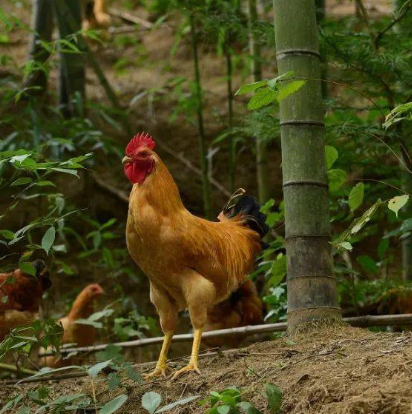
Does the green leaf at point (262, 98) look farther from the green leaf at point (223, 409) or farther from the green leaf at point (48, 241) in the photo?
the green leaf at point (223, 409)

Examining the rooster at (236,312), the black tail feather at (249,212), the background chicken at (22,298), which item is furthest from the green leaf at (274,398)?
the rooster at (236,312)

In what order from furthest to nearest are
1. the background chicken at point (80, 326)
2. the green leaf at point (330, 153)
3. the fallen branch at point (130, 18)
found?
the fallen branch at point (130, 18) → the background chicken at point (80, 326) → the green leaf at point (330, 153)

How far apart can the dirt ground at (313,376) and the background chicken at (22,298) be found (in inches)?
44.6

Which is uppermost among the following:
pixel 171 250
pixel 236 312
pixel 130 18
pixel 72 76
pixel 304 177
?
pixel 130 18

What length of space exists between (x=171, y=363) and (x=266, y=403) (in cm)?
126

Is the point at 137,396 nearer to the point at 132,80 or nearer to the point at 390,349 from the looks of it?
the point at 390,349

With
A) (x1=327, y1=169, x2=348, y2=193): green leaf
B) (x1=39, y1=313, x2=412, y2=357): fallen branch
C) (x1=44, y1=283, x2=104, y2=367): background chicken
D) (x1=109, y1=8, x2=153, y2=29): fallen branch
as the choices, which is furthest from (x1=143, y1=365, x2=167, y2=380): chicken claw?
(x1=109, y1=8, x2=153, y2=29): fallen branch

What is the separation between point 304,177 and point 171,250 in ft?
2.77

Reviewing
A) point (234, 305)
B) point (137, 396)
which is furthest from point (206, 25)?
point (137, 396)

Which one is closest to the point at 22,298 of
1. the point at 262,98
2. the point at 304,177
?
the point at 304,177

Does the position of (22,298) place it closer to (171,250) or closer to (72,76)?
(171,250)

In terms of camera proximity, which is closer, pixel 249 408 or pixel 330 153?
pixel 249 408

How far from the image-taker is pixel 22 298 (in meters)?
5.62

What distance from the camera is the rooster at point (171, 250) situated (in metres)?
4.12
